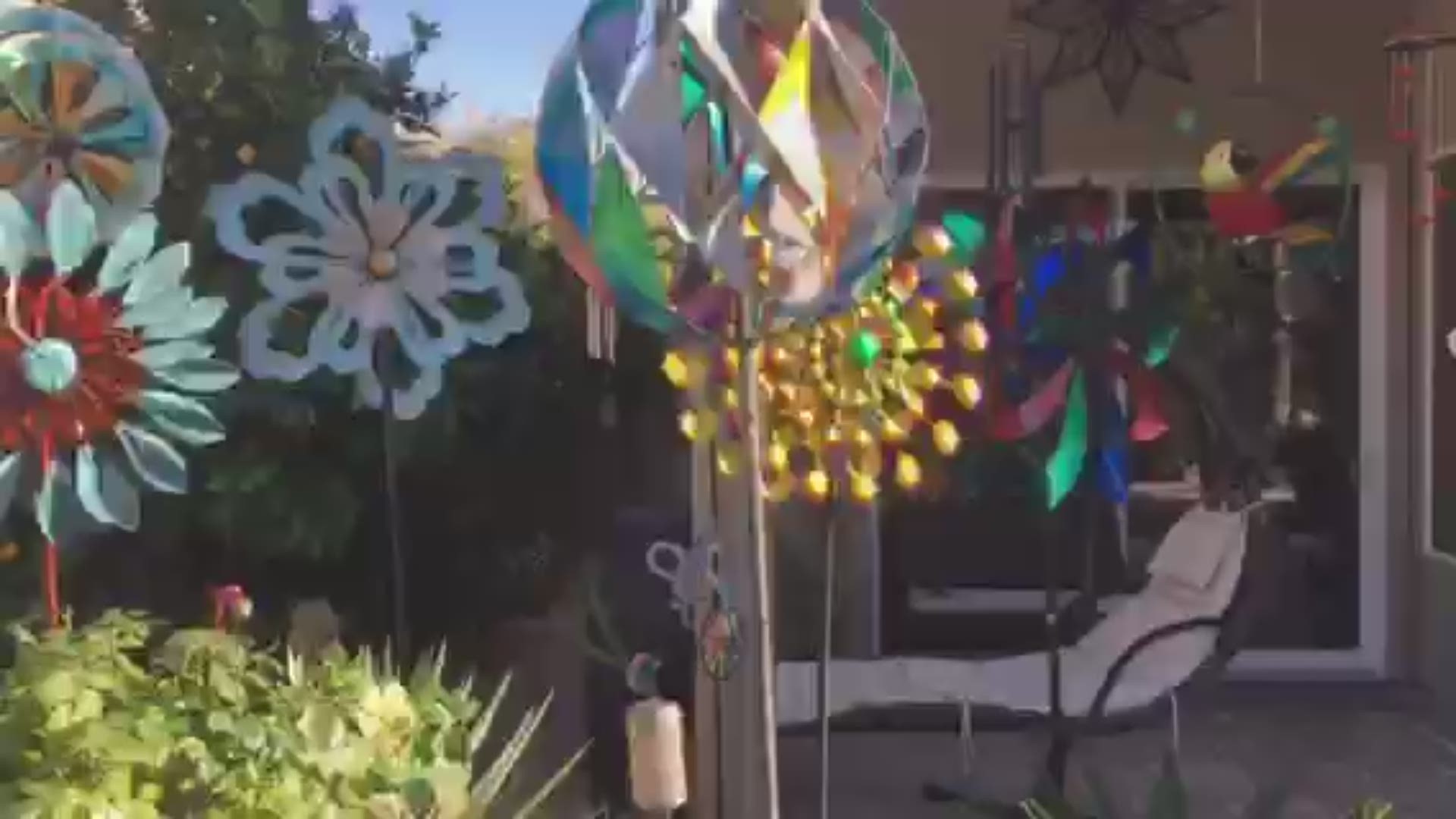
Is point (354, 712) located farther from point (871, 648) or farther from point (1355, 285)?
point (1355, 285)

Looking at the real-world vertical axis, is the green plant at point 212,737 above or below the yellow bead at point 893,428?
below

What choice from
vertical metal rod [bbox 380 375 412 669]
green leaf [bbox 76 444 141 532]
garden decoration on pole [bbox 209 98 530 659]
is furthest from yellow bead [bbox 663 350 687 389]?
green leaf [bbox 76 444 141 532]

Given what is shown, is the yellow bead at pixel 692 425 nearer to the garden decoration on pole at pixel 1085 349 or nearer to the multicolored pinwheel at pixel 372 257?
the multicolored pinwheel at pixel 372 257

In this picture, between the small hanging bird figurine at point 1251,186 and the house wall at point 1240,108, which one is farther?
the house wall at point 1240,108

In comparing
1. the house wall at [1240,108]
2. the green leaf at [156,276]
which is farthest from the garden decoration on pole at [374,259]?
the house wall at [1240,108]

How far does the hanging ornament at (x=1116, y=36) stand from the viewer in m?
5.09

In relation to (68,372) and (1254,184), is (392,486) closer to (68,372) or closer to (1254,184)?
(68,372)

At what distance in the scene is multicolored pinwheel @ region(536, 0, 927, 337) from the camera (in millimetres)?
2717

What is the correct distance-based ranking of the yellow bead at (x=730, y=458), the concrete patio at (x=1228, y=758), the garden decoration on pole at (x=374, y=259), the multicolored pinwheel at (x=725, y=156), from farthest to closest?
the concrete patio at (x=1228, y=758)
the garden decoration on pole at (x=374, y=259)
the yellow bead at (x=730, y=458)
the multicolored pinwheel at (x=725, y=156)

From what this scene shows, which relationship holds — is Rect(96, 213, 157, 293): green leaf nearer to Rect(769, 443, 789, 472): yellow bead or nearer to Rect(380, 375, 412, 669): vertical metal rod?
Rect(380, 375, 412, 669): vertical metal rod

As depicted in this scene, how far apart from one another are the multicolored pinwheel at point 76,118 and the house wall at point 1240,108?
3459mm

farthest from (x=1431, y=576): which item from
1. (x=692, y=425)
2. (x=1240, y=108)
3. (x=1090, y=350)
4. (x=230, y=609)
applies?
(x=230, y=609)

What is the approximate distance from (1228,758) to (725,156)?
3810 millimetres

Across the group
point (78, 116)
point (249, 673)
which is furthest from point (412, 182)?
point (249, 673)
